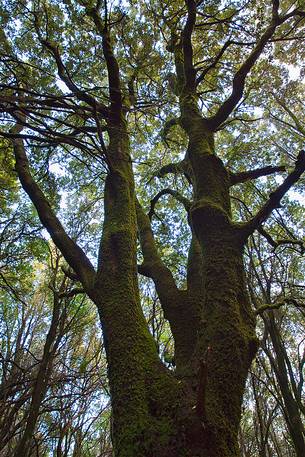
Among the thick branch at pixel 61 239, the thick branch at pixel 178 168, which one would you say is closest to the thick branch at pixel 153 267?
the thick branch at pixel 61 239

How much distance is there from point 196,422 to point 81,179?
5699mm

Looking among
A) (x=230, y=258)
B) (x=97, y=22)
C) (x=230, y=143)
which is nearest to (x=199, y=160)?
(x=230, y=258)

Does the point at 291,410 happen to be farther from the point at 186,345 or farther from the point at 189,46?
the point at 189,46

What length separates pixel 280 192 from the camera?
226 centimetres

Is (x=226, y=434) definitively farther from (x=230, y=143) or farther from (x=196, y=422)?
(x=230, y=143)

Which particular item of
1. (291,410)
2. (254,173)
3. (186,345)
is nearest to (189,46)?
(254,173)

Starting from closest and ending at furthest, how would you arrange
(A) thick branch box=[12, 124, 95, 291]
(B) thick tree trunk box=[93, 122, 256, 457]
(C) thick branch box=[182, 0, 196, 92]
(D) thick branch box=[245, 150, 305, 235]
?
(B) thick tree trunk box=[93, 122, 256, 457]
(D) thick branch box=[245, 150, 305, 235]
(A) thick branch box=[12, 124, 95, 291]
(C) thick branch box=[182, 0, 196, 92]

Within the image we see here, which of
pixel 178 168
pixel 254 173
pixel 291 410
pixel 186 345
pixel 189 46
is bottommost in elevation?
pixel 291 410

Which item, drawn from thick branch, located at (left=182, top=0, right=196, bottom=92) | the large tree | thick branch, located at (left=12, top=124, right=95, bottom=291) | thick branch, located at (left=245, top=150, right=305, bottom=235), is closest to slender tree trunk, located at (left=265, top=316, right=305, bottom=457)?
the large tree

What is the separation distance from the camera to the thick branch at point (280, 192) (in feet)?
7.07

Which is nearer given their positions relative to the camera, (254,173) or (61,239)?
(61,239)

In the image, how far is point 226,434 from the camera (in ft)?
5.25

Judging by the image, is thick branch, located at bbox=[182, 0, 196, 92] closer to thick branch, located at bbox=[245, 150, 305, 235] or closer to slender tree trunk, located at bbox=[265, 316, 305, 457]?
thick branch, located at bbox=[245, 150, 305, 235]

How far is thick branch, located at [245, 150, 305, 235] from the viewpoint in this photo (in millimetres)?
2156
